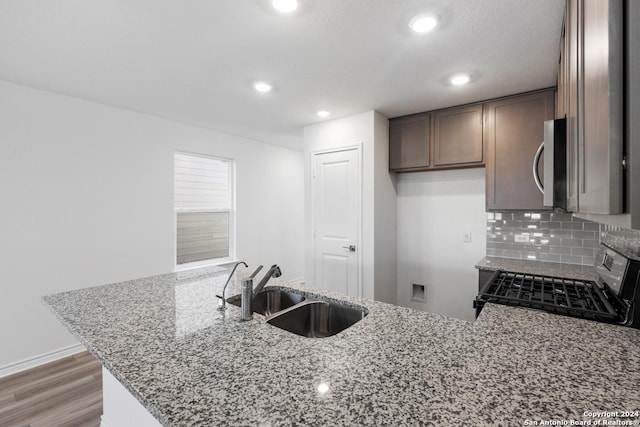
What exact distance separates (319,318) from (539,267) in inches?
80.8

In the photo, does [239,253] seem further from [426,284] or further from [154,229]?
[426,284]

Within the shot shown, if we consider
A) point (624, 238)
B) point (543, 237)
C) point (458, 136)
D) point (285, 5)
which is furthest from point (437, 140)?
point (285, 5)

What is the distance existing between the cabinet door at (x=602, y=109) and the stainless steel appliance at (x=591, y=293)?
62 centimetres

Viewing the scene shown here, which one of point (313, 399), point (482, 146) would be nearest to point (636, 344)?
point (313, 399)

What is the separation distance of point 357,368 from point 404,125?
2.90 metres

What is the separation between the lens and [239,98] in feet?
9.23

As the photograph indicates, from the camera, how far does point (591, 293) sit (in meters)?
1.51

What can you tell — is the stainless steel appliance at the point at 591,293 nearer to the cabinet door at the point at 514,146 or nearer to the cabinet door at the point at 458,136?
the cabinet door at the point at 514,146

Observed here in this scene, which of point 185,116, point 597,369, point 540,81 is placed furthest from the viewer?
point 185,116

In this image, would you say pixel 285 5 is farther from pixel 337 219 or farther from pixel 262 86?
pixel 337 219

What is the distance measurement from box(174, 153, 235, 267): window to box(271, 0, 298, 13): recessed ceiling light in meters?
2.65

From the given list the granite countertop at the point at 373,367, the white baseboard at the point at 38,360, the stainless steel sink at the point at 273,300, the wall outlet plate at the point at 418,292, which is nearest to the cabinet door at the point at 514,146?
the wall outlet plate at the point at 418,292

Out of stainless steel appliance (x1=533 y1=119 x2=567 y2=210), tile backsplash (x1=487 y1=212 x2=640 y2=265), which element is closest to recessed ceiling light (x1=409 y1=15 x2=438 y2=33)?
stainless steel appliance (x1=533 y1=119 x2=567 y2=210)

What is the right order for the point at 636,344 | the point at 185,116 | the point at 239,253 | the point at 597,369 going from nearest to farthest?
1. the point at 597,369
2. the point at 636,344
3. the point at 185,116
4. the point at 239,253
